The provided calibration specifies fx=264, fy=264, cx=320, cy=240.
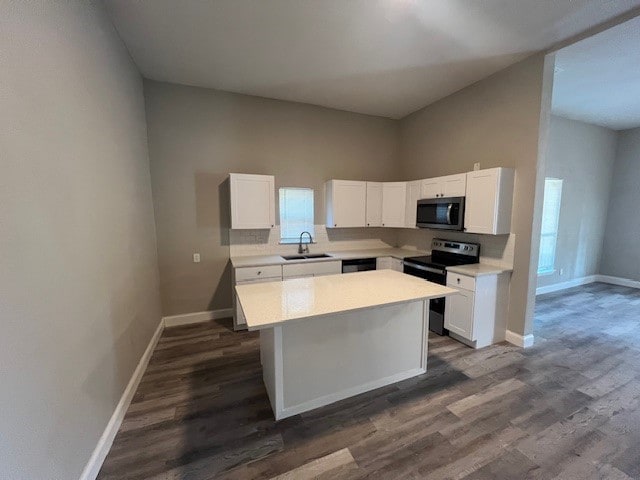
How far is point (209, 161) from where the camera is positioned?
3.59 metres

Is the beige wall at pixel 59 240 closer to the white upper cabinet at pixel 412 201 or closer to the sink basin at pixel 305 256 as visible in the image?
the sink basin at pixel 305 256

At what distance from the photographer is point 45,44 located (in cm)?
130

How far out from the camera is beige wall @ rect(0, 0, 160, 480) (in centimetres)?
103

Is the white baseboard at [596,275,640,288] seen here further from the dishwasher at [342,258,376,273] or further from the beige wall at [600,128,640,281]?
the dishwasher at [342,258,376,273]

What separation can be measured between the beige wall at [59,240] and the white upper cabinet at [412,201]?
3620 mm

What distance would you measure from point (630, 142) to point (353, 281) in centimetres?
664

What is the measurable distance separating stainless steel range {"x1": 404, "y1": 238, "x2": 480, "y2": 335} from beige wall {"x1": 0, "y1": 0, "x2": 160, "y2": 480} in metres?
3.27

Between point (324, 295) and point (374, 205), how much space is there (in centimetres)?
264

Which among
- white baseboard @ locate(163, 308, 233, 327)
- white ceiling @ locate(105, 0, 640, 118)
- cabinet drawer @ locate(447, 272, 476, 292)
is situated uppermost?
white ceiling @ locate(105, 0, 640, 118)

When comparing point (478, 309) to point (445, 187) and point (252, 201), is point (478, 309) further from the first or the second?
point (252, 201)

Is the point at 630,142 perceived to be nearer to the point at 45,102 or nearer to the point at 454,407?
the point at 454,407

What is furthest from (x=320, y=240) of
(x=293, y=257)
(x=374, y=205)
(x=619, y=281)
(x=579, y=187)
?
(x=619, y=281)

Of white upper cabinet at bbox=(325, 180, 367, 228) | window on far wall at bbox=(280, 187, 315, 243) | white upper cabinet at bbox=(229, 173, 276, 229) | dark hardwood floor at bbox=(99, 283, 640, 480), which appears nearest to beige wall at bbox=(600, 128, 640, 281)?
dark hardwood floor at bbox=(99, 283, 640, 480)

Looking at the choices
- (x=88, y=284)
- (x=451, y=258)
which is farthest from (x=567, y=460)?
(x=88, y=284)
